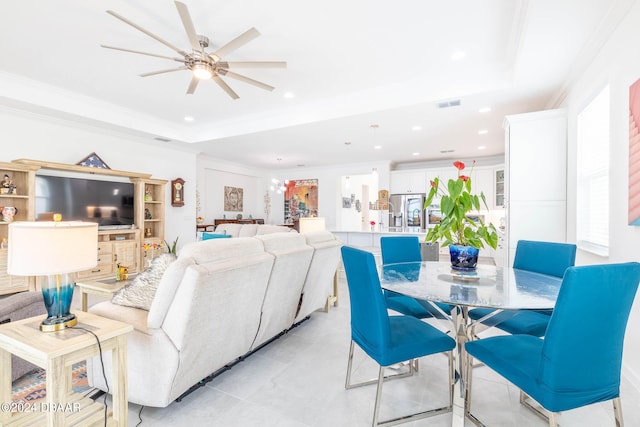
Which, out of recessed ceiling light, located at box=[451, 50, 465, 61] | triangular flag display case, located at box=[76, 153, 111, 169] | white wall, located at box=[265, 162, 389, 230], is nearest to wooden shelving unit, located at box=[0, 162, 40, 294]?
triangular flag display case, located at box=[76, 153, 111, 169]

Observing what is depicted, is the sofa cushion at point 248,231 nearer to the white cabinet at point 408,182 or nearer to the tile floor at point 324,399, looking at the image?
the tile floor at point 324,399

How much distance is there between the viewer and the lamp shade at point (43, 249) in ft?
4.19

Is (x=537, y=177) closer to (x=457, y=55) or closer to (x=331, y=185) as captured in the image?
(x=457, y=55)

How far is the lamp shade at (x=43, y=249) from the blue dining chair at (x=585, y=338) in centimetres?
204

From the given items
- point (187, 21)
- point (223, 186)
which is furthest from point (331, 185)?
point (187, 21)

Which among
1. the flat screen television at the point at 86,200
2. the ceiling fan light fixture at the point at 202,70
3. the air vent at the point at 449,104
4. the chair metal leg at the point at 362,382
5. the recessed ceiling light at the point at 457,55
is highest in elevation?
the recessed ceiling light at the point at 457,55

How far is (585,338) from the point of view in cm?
116

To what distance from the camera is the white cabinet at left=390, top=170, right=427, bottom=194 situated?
7676 mm

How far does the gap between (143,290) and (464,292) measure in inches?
77.1

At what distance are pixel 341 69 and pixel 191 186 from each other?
4.54 m

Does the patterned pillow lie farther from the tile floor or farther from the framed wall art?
the framed wall art

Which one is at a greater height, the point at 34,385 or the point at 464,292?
the point at 464,292

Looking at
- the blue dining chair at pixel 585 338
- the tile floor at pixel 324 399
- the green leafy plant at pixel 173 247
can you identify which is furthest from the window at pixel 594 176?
the green leafy plant at pixel 173 247

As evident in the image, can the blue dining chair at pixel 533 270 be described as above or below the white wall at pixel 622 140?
below
